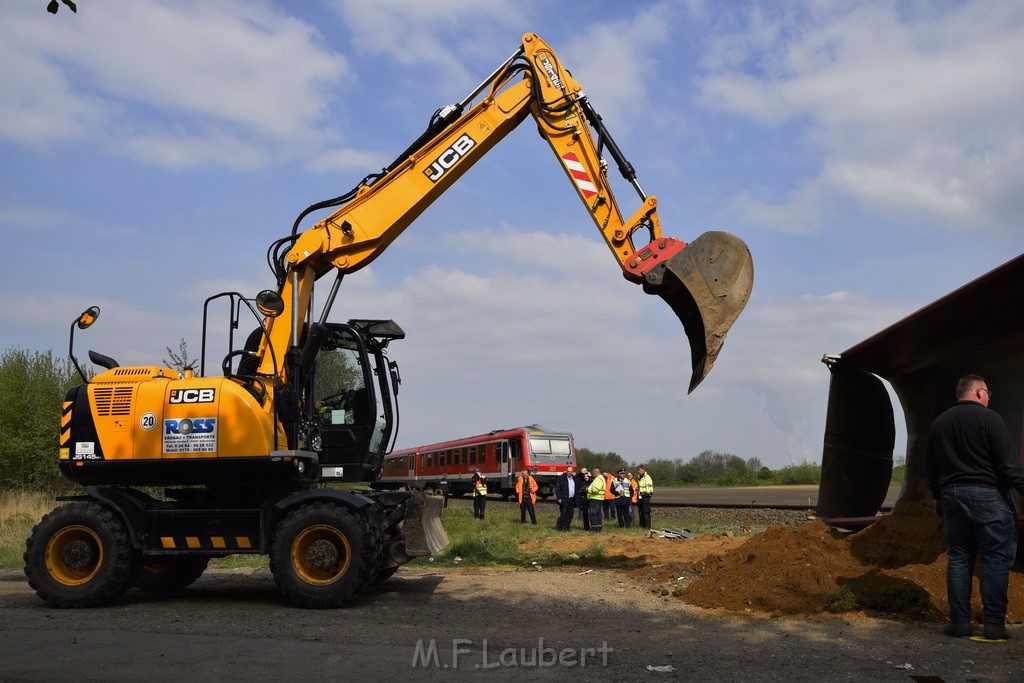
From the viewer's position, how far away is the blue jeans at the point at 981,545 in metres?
6.43

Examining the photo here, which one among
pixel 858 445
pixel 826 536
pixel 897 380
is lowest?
pixel 826 536

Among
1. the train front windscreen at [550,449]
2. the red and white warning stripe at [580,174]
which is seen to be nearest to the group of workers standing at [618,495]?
the train front windscreen at [550,449]

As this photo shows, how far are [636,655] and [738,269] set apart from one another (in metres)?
4.35

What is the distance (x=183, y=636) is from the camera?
23.8ft

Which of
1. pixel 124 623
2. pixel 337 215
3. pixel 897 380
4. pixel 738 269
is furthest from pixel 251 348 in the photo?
pixel 897 380

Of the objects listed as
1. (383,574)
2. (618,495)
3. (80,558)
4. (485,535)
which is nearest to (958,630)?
(383,574)

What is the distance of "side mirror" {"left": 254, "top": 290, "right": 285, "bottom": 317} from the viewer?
9.47 meters

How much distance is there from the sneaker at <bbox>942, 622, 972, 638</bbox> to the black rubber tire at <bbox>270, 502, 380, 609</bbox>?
16.3ft

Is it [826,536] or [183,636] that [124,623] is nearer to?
[183,636]

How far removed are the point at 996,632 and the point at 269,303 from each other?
7159mm

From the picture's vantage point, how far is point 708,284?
9.23 meters

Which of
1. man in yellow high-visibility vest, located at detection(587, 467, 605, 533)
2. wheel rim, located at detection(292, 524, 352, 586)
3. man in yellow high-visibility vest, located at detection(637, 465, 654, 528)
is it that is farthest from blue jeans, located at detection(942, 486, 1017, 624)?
man in yellow high-visibility vest, located at detection(637, 465, 654, 528)

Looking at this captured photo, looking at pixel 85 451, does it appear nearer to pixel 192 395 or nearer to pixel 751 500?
pixel 192 395

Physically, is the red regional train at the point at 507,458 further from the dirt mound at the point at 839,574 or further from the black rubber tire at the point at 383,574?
the dirt mound at the point at 839,574
